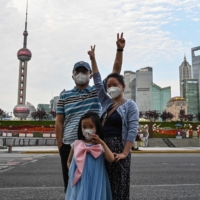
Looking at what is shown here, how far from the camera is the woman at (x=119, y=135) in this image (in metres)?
2.73

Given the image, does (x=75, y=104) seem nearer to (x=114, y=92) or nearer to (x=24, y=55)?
(x=114, y=92)

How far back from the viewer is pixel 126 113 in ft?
9.21

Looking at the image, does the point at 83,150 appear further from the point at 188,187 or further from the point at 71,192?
the point at 188,187

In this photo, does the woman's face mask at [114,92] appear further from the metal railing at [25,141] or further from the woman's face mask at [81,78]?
the metal railing at [25,141]

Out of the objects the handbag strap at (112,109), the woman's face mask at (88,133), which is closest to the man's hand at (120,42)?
the handbag strap at (112,109)

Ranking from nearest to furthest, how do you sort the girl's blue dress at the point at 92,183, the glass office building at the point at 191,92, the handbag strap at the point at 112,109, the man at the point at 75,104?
1. the girl's blue dress at the point at 92,183
2. the handbag strap at the point at 112,109
3. the man at the point at 75,104
4. the glass office building at the point at 191,92

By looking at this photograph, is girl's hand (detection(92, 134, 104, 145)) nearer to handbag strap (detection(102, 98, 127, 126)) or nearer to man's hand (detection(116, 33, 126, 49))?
handbag strap (detection(102, 98, 127, 126))

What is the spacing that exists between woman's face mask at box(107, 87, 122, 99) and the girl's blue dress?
0.64m

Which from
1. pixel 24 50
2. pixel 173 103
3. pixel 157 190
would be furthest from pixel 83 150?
pixel 173 103

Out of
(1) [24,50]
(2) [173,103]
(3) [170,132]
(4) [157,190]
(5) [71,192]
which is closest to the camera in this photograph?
(5) [71,192]

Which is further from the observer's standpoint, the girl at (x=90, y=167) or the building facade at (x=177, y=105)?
the building facade at (x=177, y=105)

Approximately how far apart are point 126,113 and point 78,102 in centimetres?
62

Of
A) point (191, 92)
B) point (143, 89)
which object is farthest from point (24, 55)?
point (191, 92)

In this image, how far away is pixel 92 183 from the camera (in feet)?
8.70
